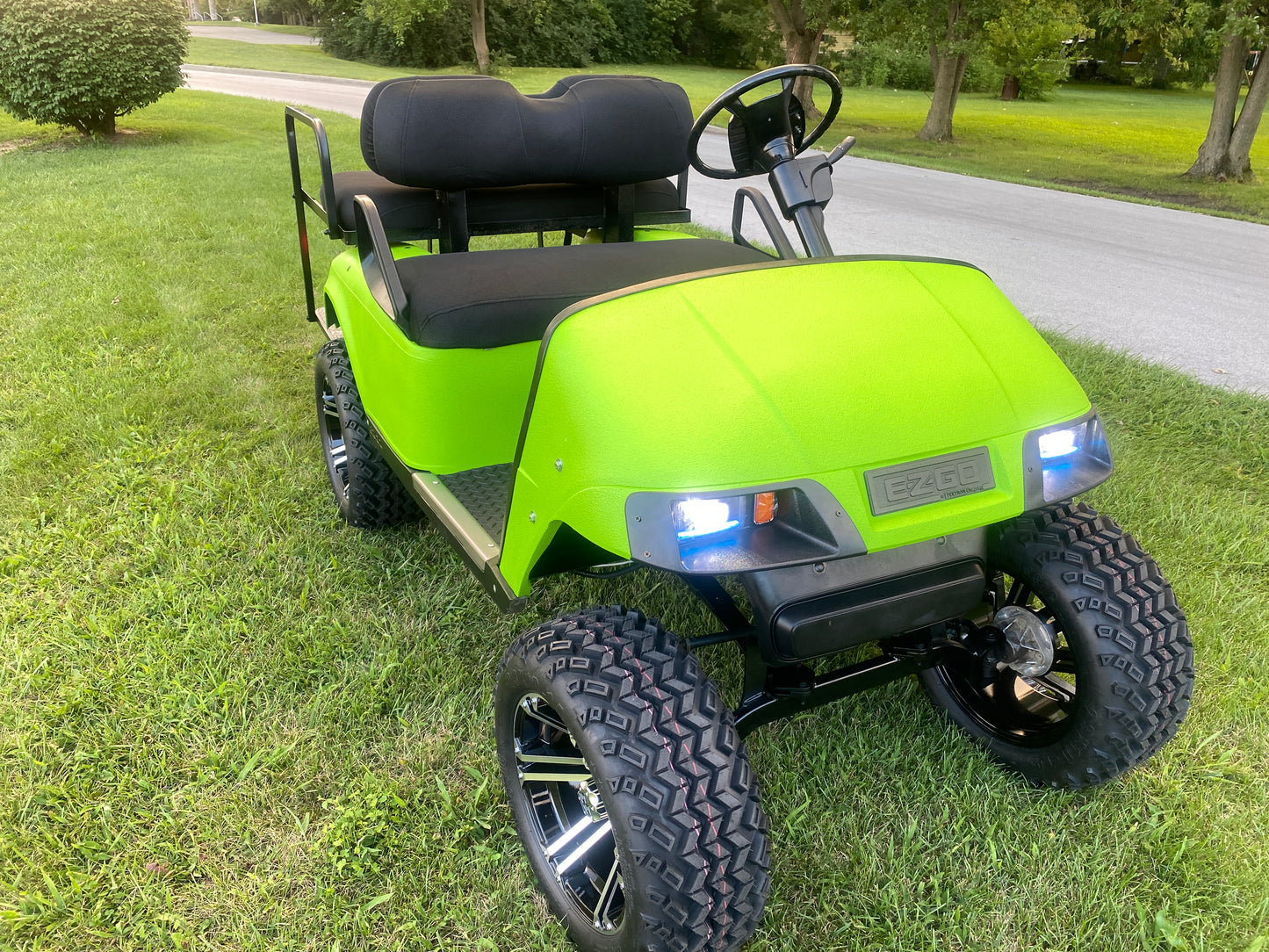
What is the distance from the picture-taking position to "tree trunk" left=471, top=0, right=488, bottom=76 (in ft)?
80.7

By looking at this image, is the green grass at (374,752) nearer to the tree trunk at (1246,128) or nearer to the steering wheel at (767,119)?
the steering wheel at (767,119)

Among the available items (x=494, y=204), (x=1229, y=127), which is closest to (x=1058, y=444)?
(x=494, y=204)

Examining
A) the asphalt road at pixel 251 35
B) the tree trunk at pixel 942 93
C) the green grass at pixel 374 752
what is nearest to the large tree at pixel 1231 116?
the tree trunk at pixel 942 93

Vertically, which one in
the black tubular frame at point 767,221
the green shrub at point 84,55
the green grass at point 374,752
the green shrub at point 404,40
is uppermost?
the green shrub at point 404,40

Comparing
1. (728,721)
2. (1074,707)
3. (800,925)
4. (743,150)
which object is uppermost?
(743,150)

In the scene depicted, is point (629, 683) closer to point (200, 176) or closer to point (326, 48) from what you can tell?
point (200, 176)

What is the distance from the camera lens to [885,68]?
3053 cm

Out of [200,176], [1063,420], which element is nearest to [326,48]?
[200,176]

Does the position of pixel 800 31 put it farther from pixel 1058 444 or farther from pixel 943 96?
pixel 1058 444

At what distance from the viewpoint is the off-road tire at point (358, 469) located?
2.62m

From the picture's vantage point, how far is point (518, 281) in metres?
2.25

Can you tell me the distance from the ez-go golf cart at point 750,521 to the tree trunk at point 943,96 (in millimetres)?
15484

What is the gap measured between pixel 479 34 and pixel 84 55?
17151mm

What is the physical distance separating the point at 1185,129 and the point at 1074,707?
23.2 metres
